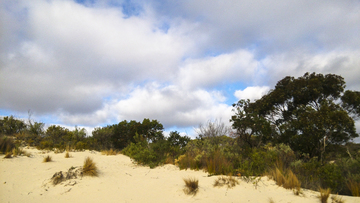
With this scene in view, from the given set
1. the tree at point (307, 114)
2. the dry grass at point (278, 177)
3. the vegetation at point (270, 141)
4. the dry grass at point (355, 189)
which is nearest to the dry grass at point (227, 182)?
the vegetation at point (270, 141)

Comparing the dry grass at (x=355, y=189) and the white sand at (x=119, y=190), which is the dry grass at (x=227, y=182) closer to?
the white sand at (x=119, y=190)

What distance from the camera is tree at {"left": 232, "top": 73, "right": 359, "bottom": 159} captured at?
11156 mm

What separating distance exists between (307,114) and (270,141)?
3.37 m

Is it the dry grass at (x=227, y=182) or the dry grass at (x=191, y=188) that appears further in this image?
the dry grass at (x=227, y=182)

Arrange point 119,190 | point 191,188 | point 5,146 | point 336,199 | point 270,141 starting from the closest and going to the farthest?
point 336,199 → point 191,188 → point 119,190 → point 5,146 → point 270,141

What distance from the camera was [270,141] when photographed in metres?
13.9

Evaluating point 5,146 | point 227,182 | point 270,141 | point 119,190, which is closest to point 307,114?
point 270,141

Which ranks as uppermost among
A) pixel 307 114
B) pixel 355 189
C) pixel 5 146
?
pixel 307 114

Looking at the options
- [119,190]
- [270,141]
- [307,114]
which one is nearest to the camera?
[119,190]

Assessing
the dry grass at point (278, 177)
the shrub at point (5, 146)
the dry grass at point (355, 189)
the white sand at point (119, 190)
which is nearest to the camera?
the white sand at point (119, 190)

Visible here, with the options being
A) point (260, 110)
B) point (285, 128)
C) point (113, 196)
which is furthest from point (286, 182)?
point (260, 110)

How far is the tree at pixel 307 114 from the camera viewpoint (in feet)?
36.6

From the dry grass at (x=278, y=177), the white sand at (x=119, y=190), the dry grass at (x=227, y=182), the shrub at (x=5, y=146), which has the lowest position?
the white sand at (x=119, y=190)

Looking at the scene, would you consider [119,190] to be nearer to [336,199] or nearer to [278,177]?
[278,177]
